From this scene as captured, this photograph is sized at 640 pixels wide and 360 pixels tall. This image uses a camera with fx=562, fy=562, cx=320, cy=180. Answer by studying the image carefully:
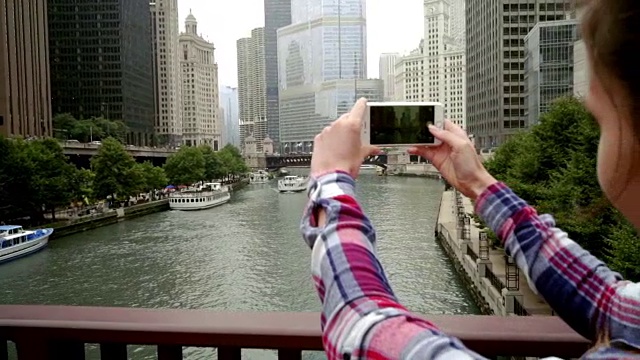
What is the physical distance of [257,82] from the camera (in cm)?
9019

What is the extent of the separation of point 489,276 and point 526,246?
11.7 meters

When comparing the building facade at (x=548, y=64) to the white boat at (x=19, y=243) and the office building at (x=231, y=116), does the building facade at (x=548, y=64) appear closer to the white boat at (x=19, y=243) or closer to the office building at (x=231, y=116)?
the white boat at (x=19, y=243)

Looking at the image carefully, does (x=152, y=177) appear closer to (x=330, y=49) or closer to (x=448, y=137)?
(x=330, y=49)

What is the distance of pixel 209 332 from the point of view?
1239 mm

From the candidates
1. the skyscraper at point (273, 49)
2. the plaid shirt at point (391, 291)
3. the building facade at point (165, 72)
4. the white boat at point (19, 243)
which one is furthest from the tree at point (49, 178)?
the building facade at point (165, 72)

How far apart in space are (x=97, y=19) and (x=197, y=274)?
54.6 meters

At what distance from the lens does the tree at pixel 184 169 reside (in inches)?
1777

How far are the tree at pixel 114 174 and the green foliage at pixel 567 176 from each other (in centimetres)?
2291

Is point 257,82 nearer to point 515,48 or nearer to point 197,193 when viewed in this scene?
point 515,48

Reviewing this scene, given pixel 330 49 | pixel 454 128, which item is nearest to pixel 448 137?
pixel 454 128

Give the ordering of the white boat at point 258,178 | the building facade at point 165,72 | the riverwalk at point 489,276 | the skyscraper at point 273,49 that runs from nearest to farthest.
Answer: the riverwalk at point 489,276 < the skyscraper at point 273,49 < the white boat at point 258,178 < the building facade at point 165,72

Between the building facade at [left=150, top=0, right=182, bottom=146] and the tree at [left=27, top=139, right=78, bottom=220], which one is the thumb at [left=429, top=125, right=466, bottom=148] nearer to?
the tree at [left=27, top=139, right=78, bottom=220]

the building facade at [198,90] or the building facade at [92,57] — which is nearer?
the building facade at [92,57]

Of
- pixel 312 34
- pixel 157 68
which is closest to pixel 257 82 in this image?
pixel 157 68
